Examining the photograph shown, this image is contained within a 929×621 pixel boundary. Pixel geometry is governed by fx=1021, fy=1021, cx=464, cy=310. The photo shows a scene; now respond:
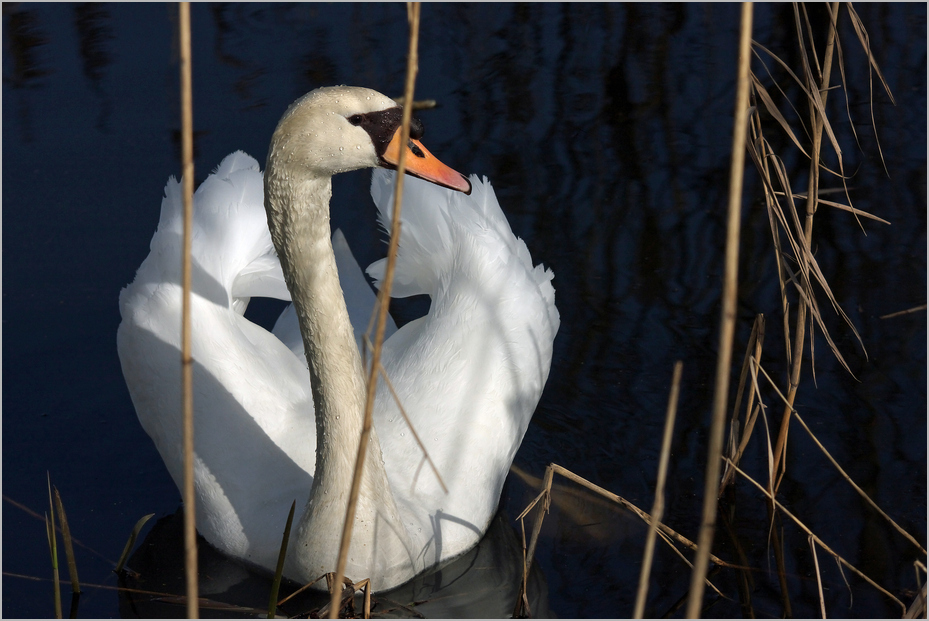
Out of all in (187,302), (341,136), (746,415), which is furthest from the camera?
(746,415)

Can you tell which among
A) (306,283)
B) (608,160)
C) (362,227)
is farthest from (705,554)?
(608,160)

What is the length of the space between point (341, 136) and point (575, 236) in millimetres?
3388

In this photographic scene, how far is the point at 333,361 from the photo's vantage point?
3.49 metres

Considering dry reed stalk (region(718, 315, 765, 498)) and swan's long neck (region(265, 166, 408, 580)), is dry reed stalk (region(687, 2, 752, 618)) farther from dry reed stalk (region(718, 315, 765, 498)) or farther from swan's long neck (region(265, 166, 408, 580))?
dry reed stalk (region(718, 315, 765, 498))

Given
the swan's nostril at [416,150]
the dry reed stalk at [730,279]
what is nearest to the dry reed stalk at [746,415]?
the swan's nostril at [416,150]

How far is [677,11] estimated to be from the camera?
8.46 m

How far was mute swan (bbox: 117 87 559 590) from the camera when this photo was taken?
3.33 metres

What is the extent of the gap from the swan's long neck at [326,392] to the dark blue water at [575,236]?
0.90 m

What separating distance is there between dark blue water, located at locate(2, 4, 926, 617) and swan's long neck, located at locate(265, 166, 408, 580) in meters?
0.90

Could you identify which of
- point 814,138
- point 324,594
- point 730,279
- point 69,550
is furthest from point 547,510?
point 730,279

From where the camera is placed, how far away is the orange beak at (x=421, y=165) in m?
3.08

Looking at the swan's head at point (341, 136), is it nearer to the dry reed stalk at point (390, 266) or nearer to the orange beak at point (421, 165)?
the orange beak at point (421, 165)

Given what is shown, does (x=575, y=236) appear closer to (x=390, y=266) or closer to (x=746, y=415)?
(x=746, y=415)

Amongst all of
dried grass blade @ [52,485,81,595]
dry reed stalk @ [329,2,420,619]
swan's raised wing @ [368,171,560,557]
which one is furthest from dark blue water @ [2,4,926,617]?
dry reed stalk @ [329,2,420,619]
